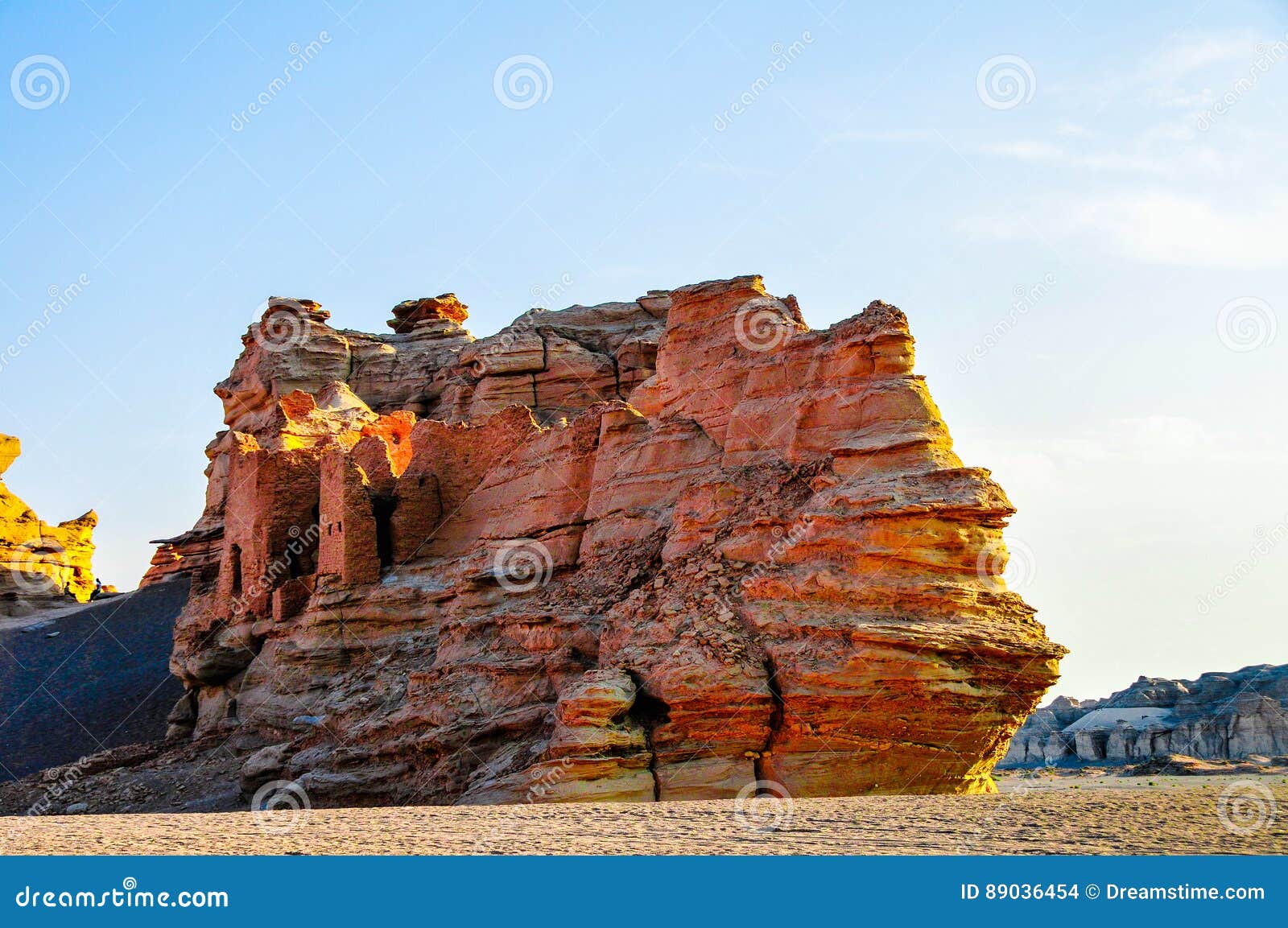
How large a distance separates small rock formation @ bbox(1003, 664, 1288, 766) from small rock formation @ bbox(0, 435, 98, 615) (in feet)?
135

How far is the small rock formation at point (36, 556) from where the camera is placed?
196 feet

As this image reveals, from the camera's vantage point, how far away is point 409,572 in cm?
3331

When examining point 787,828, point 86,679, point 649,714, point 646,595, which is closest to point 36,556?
point 86,679

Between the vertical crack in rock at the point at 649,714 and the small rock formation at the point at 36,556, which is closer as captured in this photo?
the vertical crack in rock at the point at 649,714

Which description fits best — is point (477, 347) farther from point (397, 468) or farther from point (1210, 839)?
point (1210, 839)

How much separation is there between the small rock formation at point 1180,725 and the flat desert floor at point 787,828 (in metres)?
16.2

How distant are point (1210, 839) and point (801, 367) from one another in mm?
15219

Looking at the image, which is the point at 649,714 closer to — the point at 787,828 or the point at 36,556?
the point at 787,828

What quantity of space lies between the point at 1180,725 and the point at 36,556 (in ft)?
162

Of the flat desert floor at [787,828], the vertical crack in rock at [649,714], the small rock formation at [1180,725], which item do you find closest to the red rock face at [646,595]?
the vertical crack in rock at [649,714]

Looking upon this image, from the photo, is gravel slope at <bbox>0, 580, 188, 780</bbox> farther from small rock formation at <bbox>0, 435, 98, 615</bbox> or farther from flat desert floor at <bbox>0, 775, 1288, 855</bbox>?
flat desert floor at <bbox>0, 775, 1288, 855</bbox>

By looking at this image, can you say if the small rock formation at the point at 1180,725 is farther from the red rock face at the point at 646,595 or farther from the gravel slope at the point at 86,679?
the gravel slope at the point at 86,679

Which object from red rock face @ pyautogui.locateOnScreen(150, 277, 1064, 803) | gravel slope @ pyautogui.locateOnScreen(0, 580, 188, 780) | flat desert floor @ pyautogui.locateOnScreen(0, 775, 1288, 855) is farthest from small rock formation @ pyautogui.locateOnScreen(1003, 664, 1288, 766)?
gravel slope @ pyautogui.locateOnScreen(0, 580, 188, 780)

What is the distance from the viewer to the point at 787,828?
15.8 m
